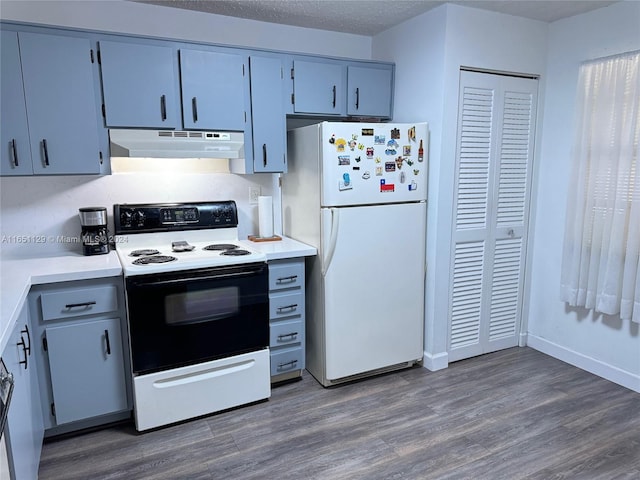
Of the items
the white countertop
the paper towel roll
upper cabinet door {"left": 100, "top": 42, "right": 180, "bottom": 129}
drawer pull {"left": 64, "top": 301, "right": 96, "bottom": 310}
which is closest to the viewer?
the white countertop

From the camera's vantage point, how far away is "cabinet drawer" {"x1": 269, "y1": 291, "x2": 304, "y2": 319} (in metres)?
2.77

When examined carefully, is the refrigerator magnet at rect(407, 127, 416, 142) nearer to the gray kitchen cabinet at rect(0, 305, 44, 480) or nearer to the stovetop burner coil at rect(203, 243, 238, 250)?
the stovetop burner coil at rect(203, 243, 238, 250)

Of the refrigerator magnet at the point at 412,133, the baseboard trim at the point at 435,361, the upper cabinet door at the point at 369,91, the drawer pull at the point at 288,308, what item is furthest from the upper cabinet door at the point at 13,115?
the baseboard trim at the point at 435,361

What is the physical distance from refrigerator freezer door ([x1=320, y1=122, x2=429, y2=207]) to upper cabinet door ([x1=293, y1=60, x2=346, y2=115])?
0.45 m

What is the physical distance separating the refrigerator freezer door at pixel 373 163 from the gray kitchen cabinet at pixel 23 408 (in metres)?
Result: 1.66

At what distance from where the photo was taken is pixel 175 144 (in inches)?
104

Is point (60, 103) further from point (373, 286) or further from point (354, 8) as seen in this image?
point (373, 286)

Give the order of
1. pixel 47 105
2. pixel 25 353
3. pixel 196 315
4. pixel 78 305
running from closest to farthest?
pixel 25 353
pixel 78 305
pixel 47 105
pixel 196 315

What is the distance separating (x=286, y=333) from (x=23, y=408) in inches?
57.1

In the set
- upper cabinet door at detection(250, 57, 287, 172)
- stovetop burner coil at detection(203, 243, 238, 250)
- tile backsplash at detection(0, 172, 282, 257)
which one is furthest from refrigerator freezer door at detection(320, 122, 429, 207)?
tile backsplash at detection(0, 172, 282, 257)

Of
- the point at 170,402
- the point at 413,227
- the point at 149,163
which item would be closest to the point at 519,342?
the point at 413,227

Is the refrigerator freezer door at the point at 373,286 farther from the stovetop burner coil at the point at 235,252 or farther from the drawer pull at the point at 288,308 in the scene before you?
the stovetop burner coil at the point at 235,252

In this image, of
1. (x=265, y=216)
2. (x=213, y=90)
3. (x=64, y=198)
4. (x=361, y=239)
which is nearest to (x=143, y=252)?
(x=64, y=198)

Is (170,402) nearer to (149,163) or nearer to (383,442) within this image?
(383,442)
